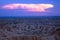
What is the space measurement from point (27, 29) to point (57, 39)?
0.55 m

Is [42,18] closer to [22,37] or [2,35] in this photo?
[22,37]

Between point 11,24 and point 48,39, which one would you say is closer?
point 48,39

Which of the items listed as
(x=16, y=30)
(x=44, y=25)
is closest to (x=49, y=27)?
(x=44, y=25)

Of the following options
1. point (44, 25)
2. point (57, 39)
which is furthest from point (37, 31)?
point (57, 39)

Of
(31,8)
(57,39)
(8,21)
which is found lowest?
(57,39)

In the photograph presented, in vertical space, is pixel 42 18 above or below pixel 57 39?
above

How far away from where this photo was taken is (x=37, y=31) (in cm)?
264

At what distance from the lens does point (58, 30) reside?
2.66 m

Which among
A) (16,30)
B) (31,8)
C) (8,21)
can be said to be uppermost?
(31,8)

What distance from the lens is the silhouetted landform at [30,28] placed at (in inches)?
101

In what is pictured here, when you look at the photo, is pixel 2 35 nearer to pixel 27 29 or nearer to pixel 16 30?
pixel 16 30

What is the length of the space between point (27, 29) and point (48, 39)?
0.41 meters

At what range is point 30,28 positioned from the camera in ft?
8.72

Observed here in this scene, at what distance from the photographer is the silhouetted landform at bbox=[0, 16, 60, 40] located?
2.55 metres
